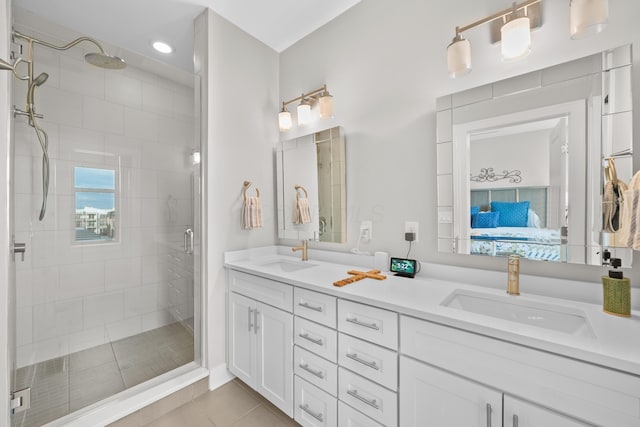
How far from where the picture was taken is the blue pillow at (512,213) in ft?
4.01

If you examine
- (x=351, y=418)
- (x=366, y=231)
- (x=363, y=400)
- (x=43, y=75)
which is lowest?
(x=351, y=418)

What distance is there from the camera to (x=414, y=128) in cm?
157

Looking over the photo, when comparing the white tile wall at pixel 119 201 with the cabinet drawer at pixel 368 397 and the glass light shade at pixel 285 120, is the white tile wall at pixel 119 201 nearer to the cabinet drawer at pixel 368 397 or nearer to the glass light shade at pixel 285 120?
the glass light shade at pixel 285 120

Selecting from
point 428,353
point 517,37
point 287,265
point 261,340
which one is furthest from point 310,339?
point 517,37

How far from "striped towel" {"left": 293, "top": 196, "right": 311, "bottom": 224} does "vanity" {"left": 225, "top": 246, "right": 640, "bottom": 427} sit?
20.9 inches

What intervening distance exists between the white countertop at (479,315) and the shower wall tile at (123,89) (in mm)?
1738

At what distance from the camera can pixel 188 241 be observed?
203cm

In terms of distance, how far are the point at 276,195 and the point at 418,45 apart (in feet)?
4.90

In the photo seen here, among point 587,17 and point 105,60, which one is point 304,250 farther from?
point 105,60

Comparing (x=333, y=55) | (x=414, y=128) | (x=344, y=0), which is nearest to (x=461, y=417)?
(x=414, y=128)

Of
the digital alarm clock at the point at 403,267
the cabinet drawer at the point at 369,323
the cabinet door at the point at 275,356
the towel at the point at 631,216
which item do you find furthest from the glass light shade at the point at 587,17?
the cabinet door at the point at 275,356

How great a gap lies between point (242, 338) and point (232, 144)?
140 centimetres

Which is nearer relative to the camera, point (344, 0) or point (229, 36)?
point (344, 0)

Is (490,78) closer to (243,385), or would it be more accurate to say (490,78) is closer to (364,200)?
(364,200)
